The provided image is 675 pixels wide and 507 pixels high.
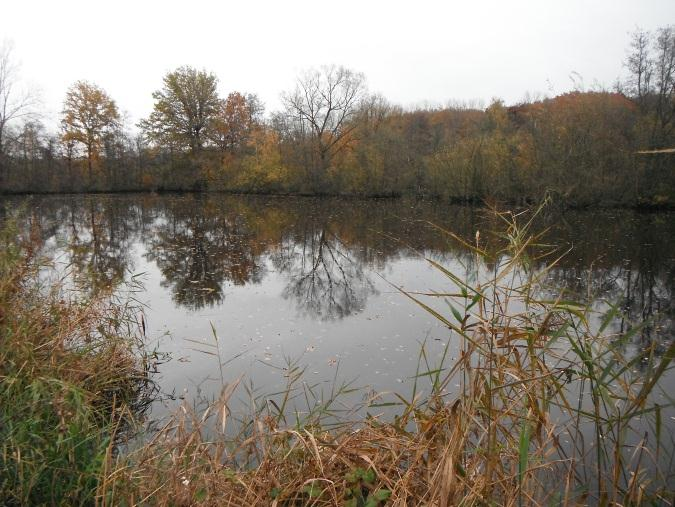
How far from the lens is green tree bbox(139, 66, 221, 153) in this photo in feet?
146

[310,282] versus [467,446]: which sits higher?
[467,446]

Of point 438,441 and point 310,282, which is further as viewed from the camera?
point 310,282

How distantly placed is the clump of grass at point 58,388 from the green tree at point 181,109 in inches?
1618

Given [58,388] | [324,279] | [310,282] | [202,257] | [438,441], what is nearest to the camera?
[438,441]

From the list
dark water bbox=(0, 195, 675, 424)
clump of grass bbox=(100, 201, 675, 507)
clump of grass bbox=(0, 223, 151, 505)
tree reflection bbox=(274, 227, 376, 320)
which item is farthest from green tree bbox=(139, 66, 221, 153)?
clump of grass bbox=(100, 201, 675, 507)

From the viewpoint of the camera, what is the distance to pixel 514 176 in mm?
28328

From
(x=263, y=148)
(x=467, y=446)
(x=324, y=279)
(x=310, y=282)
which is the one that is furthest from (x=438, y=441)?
(x=263, y=148)

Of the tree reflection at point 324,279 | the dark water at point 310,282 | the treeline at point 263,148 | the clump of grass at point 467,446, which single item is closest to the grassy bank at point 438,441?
the clump of grass at point 467,446

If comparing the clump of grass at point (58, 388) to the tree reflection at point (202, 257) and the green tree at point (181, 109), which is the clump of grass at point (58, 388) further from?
the green tree at point (181, 109)

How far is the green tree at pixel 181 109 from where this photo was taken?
44.6m

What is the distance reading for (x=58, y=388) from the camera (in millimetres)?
4164

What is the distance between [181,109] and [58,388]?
150ft

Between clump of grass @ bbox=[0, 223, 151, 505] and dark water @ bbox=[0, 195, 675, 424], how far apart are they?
0.58m

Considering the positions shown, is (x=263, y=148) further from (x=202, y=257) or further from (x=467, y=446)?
(x=467, y=446)
